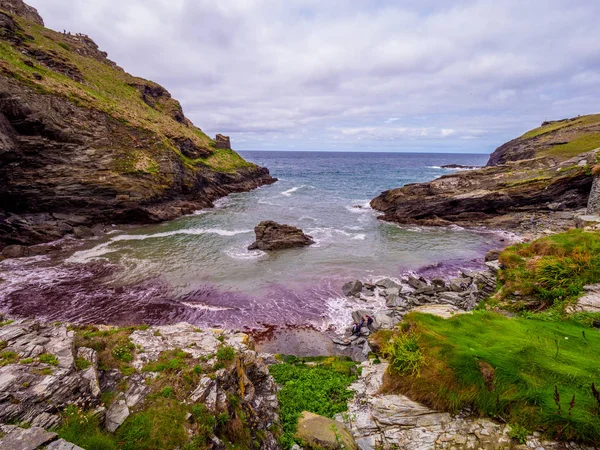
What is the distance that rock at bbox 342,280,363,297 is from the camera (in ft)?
76.9

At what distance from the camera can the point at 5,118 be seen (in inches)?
1289

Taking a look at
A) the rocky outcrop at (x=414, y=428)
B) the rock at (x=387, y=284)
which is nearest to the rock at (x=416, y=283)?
the rock at (x=387, y=284)

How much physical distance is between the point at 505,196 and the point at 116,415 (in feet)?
177

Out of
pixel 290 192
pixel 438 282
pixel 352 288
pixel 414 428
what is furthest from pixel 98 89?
pixel 414 428

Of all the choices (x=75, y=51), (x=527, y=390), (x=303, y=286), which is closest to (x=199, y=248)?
(x=303, y=286)

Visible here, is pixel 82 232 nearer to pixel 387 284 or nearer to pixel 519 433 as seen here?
pixel 387 284

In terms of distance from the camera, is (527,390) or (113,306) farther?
(113,306)

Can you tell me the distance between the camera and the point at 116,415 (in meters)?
6.95

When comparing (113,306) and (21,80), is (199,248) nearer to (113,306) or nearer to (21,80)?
(113,306)

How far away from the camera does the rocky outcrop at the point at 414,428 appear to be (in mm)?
7395

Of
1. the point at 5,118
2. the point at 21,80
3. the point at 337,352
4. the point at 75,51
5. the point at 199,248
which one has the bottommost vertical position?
the point at 337,352

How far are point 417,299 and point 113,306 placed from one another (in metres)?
23.1

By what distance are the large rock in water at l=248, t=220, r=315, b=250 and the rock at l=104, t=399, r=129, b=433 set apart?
26.2 metres

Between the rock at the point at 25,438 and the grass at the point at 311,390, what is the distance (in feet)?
19.7
